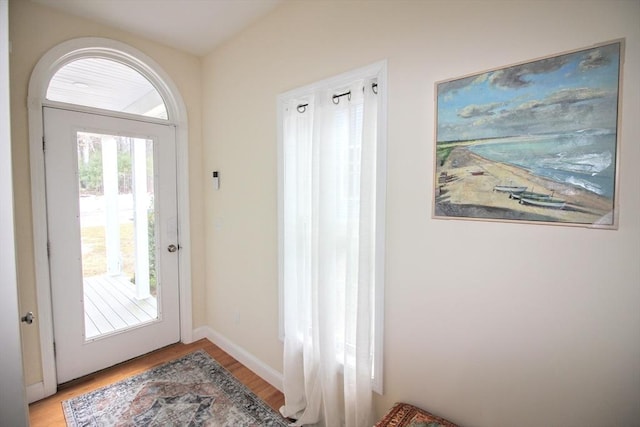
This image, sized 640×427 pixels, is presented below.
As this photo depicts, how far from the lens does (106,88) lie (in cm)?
238

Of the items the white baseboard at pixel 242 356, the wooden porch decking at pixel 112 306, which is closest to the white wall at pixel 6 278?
the white baseboard at pixel 242 356

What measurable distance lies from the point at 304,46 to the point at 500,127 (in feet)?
4.45

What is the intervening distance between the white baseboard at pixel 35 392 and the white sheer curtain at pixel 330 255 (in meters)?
1.82

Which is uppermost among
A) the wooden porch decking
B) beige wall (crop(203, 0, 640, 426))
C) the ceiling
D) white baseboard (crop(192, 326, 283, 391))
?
the ceiling

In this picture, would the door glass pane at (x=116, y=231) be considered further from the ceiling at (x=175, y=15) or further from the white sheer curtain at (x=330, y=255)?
the white sheer curtain at (x=330, y=255)

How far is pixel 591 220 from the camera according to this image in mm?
987

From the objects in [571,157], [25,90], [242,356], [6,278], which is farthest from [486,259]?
[25,90]

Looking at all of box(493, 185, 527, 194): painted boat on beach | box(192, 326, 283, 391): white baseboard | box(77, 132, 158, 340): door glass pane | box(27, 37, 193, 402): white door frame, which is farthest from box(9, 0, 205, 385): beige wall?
→ box(493, 185, 527, 194): painted boat on beach

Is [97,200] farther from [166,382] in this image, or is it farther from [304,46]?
[304,46]

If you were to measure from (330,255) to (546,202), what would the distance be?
1076 millimetres

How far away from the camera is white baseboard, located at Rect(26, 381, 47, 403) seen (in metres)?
2.00

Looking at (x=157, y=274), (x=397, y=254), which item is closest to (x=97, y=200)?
(x=157, y=274)

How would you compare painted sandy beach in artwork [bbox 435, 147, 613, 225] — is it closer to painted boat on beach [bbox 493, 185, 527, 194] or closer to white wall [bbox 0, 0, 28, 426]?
painted boat on beach [bbox 493, 185, 527, 194]

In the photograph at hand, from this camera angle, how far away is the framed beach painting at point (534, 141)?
96 centimetres
